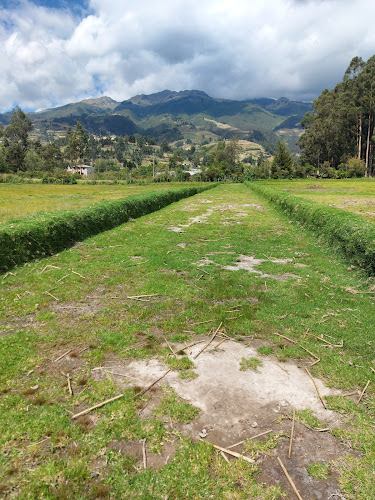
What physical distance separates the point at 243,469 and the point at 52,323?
4.05 meters

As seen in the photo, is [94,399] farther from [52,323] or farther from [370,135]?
[370,135]

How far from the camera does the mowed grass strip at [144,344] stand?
2672mm

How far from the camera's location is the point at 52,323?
17.6 feet

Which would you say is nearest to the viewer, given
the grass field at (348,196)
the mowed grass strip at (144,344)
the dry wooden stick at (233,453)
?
the mowed grass strip at (144,344)

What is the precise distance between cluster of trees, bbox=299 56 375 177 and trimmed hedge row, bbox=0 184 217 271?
219ft

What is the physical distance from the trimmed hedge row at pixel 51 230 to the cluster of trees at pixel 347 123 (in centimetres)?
6686

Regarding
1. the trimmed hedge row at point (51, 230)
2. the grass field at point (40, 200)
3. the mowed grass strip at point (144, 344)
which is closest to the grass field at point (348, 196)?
the mowed grass strip at point (144, 344)

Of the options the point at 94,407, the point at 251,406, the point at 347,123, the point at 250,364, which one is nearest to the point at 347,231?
the point at 250,364

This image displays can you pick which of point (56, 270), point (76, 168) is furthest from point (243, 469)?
point (76, 168)

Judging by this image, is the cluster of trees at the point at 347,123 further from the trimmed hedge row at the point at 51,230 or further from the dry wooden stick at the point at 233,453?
the dry wooden stick at the point at 233,453

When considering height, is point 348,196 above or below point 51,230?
below

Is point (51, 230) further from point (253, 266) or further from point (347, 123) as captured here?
point (347, 123)

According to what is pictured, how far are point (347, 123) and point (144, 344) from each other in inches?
3138

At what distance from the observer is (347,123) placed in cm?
6781
